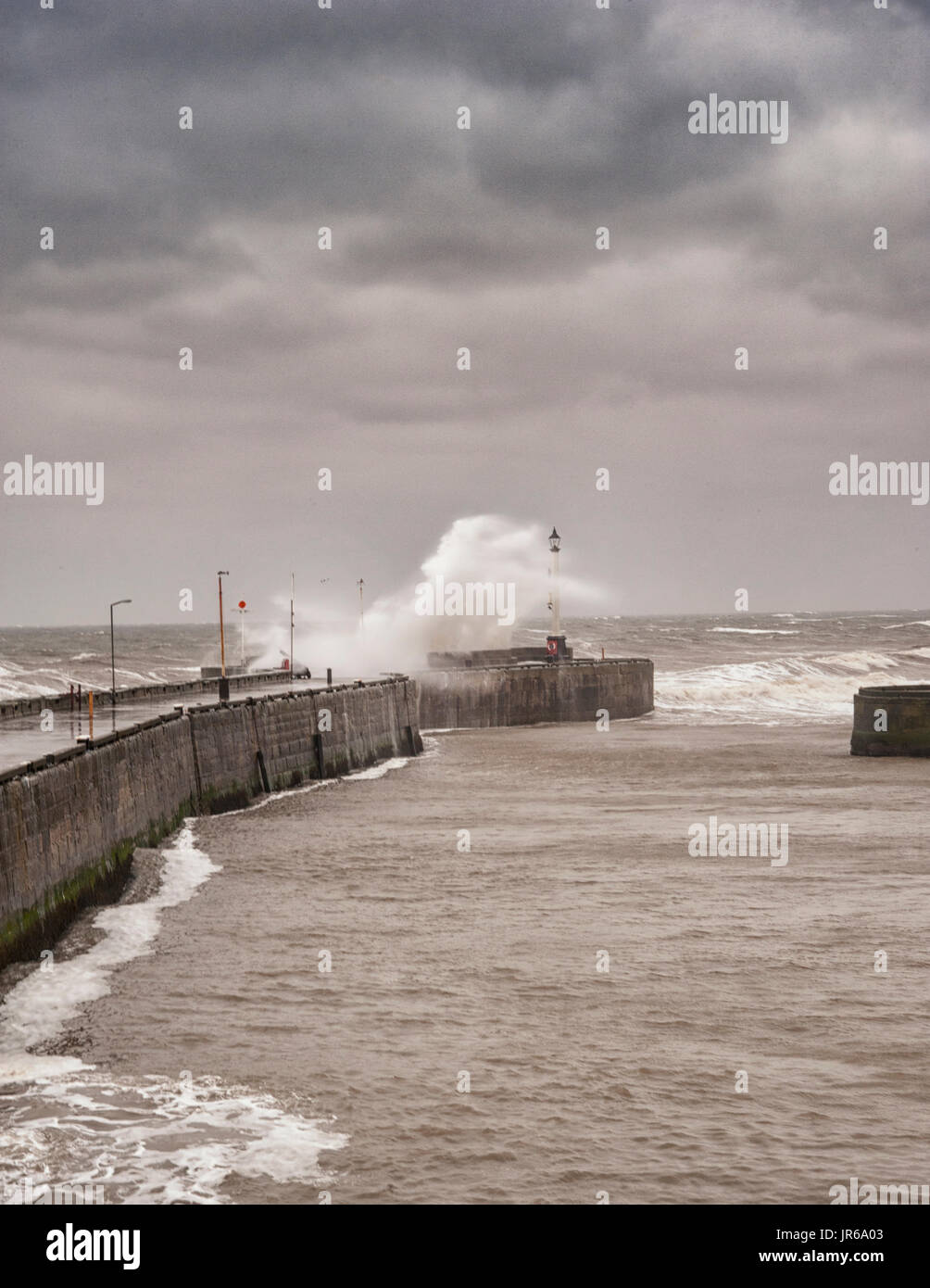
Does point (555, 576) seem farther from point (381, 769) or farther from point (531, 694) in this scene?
point (381, 769)

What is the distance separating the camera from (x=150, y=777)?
21406 millimetres

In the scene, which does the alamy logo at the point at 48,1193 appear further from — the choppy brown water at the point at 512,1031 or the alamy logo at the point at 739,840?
the alamy logo at the point at 739,840

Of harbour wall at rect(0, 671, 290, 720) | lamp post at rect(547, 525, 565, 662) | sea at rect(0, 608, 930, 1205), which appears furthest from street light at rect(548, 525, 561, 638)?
sea at rect(0, 608, 930, 1205)

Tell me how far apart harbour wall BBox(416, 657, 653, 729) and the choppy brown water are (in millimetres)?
24424

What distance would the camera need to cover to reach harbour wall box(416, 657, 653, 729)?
4525 centimetres

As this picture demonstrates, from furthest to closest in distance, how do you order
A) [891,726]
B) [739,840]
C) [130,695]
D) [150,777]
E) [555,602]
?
[555,602] < [891,726] < [130,695] < [150,777] < [739,840]

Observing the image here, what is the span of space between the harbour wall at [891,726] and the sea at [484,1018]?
35.9 ft

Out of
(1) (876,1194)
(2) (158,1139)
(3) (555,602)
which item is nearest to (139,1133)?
(2) (158,1139)

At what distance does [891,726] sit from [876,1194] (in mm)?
27041

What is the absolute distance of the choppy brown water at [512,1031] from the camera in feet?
27.4

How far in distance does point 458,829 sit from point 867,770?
12.5 m

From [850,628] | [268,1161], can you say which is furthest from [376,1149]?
[850,628]

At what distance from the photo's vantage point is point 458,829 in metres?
21.7
